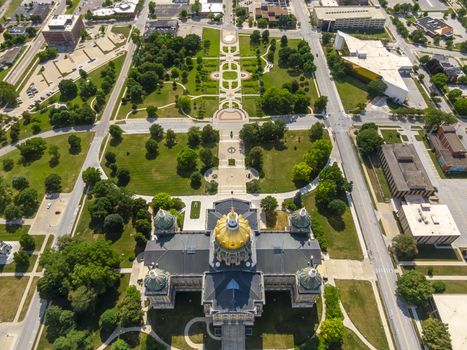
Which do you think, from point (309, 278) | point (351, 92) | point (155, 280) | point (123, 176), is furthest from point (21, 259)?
point (351, 92)

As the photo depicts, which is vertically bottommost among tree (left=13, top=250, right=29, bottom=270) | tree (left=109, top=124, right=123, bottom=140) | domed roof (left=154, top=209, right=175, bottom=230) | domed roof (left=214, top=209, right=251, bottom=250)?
domed roof (left=214, top=209, right=251, bottom=250)

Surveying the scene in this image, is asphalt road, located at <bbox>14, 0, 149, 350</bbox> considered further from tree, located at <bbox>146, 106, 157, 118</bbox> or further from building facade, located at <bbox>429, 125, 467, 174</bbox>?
building facade, located at <bbox>429, 125, 467, 174</bbox>

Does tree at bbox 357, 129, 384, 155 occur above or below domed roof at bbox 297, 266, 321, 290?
above

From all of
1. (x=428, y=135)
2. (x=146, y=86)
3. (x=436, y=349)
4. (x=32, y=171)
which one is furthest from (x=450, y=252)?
(x=32, y=171)

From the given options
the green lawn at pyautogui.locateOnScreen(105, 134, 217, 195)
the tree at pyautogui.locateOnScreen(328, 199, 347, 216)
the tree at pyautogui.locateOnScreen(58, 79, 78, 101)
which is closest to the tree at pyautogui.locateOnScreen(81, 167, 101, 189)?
the green lawn at pyautogui.locateOnScreen(105, 134, 217, 195)

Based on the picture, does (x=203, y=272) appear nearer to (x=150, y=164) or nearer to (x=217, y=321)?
(x=217, y=321)

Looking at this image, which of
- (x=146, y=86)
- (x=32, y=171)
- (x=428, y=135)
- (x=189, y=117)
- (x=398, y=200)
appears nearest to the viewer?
(x=398, y=200)
